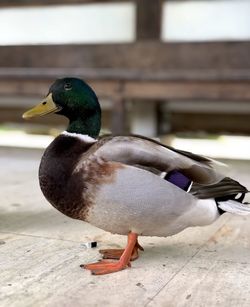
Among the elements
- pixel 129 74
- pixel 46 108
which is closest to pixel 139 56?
pixel 129 74

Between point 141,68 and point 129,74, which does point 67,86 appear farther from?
point 141,68

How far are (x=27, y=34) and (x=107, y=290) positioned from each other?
358cm

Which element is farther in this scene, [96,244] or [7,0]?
[7,0]

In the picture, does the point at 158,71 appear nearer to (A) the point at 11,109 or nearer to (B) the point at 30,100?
(B) the point at 30,100

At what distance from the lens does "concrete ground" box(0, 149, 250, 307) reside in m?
1.19

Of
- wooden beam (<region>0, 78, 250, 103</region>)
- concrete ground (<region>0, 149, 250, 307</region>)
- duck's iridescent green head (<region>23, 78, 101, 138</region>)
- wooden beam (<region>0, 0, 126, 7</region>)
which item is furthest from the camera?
wooden beam (<region>0, 0, 126, 7</region>)

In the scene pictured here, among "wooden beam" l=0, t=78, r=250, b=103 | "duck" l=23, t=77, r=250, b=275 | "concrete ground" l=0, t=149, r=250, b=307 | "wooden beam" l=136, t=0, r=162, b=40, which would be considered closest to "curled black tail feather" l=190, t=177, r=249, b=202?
"duck" l=23, t=77, r=250, b=275

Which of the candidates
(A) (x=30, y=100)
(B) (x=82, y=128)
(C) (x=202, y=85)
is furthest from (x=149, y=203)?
(A) (x=30, y=100)

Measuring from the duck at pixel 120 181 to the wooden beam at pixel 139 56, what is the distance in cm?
253

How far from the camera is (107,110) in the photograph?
16.4 ft

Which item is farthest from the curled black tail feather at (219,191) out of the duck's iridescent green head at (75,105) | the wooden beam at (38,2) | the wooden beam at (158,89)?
the wooden beam at (38,2)

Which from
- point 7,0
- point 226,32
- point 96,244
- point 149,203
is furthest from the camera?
point 7,0

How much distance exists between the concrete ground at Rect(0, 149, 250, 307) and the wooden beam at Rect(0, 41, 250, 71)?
80.9 inches

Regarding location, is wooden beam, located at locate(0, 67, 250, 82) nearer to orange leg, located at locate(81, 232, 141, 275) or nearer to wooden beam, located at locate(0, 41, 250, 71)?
wooden beam, located at locate(0, 41, 250, 71)
